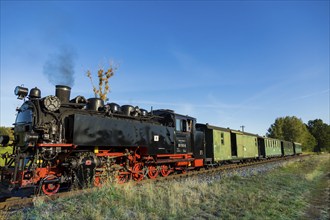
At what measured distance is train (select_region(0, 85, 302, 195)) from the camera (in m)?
7.77

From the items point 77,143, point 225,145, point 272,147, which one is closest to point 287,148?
point 272,147

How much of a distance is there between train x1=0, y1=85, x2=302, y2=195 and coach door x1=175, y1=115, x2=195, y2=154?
51 millimetres

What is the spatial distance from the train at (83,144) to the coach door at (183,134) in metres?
0.05

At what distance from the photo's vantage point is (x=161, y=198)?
693 centimetres

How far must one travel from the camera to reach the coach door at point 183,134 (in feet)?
43.6

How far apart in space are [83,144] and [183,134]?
629 centimetres

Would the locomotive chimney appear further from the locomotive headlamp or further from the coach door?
the coach door

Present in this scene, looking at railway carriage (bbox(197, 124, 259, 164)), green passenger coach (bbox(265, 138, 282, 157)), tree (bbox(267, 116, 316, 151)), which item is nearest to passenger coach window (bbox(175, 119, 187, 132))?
railway carriage (bbox(197, 124, 259, 164))

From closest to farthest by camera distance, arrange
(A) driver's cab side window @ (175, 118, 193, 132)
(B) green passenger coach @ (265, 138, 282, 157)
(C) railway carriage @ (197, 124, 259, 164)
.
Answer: (A) driver's cab side window @ (175, 118, 193, 132)
(C) railway carriage @ (197, 124, 259, 164)
(B) green passenger coach @ (265, 138, 282, 157)

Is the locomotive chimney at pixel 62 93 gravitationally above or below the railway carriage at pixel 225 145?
above

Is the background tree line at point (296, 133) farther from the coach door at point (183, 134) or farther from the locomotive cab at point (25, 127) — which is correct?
the locomotive cab at point (25, 127)

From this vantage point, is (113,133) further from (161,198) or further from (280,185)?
(280,185)

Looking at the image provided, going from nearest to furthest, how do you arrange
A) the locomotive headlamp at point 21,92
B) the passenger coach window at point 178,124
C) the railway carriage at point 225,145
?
the locomotive headlamp at point 21,92 → the passenger coach window at point 178,124 → the railway carriage at point 225,145

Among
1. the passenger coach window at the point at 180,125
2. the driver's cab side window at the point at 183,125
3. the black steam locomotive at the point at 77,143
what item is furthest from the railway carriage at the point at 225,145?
the black steam locomotive at the point at 77,143
